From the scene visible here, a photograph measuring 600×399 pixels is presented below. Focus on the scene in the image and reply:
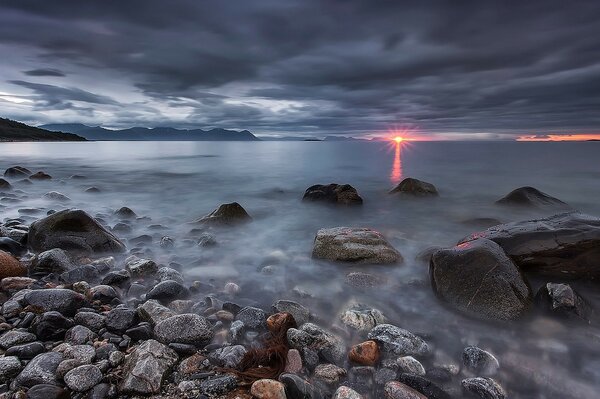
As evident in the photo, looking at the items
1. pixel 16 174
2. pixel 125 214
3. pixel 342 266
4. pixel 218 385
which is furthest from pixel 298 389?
pixel 16 174

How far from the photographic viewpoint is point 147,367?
3.75 m

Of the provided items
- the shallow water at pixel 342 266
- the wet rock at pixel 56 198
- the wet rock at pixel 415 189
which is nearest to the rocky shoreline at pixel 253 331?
the shallow water at pixel 342 266

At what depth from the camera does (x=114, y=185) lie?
72.1ft

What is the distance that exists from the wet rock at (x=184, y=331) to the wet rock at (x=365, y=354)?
1.90m

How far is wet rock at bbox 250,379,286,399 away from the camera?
3561mm

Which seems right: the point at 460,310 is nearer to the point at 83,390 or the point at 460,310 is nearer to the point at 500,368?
the point at 500,368

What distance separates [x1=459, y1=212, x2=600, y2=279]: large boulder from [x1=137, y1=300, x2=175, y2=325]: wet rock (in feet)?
21.1

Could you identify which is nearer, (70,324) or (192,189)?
(70,324)

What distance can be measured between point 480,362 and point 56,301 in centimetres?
583

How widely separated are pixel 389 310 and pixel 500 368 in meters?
1.92

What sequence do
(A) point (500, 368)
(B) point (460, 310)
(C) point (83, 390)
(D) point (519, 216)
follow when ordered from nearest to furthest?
1. (C) point (83, 390)
2. (A) point (500, 368)
3. (B) point (460, 310)
4. (D) point (519, 216)

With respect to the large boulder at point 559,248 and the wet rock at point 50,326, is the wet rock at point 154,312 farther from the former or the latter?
the large boulder at point 559,248

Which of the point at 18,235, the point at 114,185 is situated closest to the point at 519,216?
the point at 18,235

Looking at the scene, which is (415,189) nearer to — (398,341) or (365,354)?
(398,341)
